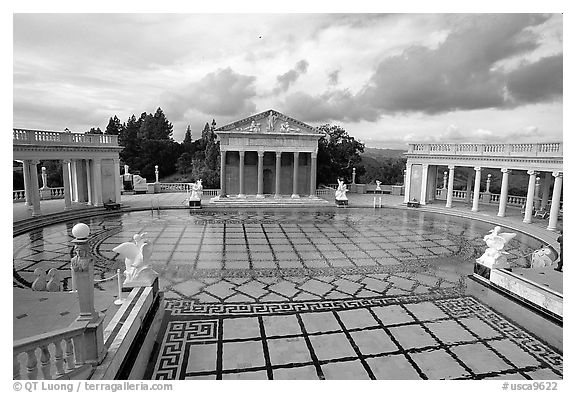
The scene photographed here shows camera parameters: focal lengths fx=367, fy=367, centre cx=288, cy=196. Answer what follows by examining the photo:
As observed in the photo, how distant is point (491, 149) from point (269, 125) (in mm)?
14714

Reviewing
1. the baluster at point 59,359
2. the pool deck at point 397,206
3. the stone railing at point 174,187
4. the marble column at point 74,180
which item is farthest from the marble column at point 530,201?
the marble column at point 74,180

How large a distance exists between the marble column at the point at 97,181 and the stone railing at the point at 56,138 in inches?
45.0

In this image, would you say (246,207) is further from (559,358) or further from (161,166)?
(161,166)

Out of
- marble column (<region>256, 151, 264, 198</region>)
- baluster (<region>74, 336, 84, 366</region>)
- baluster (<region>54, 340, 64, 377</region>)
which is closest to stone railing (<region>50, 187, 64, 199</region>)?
marble column (<region>256, 151, 264, 198</region>)

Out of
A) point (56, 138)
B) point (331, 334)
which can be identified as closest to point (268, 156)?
point (56, 138)

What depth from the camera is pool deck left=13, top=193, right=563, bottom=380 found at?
20.4 feet

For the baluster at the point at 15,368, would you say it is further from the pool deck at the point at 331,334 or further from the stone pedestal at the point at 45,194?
the stone pedestal at the point at 45,194

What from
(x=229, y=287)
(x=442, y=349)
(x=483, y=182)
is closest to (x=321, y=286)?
(x=229, y=287)

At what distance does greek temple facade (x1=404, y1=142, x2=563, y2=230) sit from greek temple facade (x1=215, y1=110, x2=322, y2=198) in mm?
7732

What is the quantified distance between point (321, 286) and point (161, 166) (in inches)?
1798

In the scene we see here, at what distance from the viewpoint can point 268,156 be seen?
94.5 ft

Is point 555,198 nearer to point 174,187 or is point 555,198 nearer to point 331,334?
point 331,334

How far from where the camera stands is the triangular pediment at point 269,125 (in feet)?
87.2

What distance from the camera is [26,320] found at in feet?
19.9
